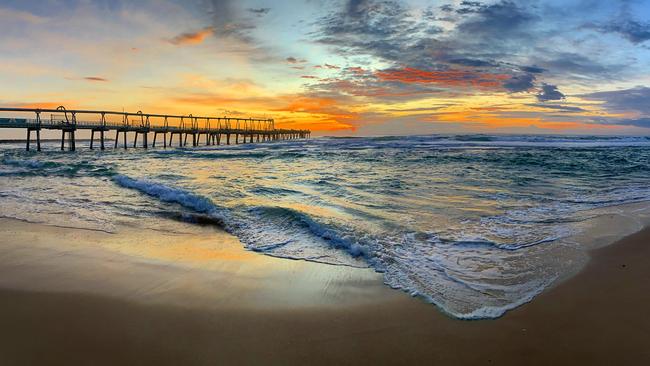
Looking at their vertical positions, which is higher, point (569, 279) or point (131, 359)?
point (569, 279)

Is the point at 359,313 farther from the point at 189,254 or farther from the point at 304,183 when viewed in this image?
the point at 304,183

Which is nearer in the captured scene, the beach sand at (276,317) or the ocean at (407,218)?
the beach sand at (276,317)

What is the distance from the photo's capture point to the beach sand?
310 cm

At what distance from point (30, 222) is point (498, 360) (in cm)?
887

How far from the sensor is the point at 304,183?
14.1 meters

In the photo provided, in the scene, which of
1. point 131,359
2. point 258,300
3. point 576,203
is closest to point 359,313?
point 258,300

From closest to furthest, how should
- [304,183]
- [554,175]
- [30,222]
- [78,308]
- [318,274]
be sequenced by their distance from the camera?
[78,308] < [318,274] < [30,222] < [304,183] < [554,175]

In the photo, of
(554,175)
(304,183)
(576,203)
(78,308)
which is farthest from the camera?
(554,175)

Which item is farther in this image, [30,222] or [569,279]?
[30,222]

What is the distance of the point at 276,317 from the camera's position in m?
3.78

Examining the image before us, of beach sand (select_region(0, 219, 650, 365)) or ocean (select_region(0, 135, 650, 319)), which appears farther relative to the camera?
ocean (select_region(0, 135, 650, 319))

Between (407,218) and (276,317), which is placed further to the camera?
(407,218)

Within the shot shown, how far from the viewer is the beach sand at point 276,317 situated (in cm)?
310

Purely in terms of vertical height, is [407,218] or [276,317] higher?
[407,218]
